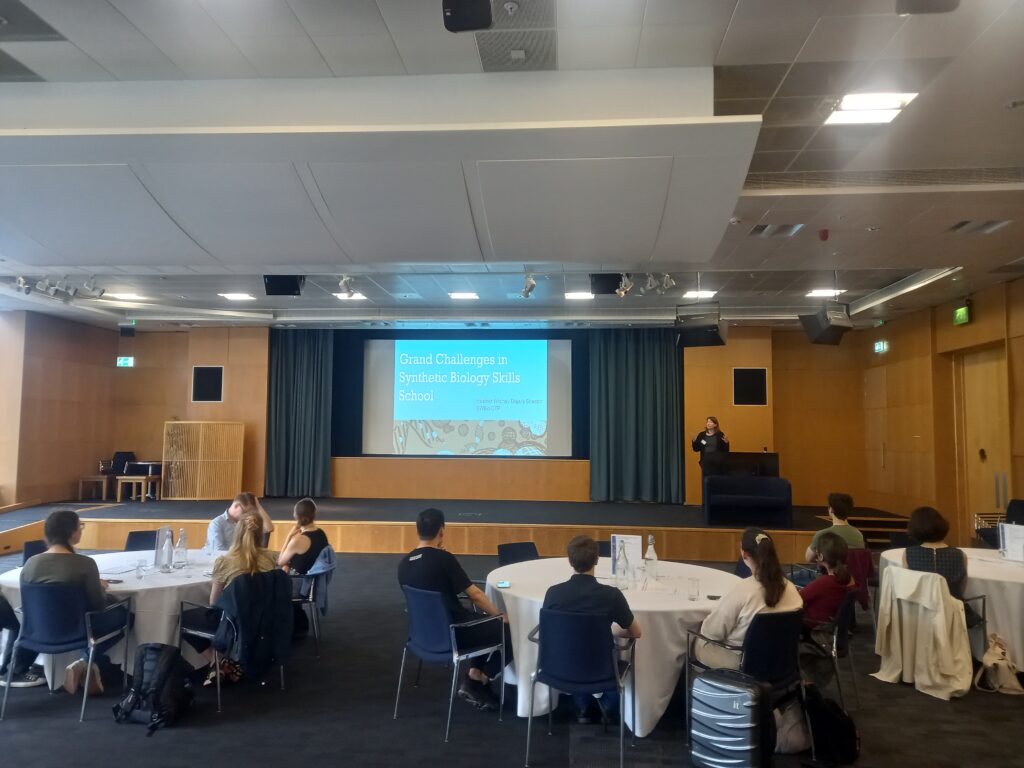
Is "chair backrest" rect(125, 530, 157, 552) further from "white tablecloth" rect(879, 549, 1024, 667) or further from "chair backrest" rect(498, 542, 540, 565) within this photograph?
"white tablecloth" rect(879, 549, 1024, 667)

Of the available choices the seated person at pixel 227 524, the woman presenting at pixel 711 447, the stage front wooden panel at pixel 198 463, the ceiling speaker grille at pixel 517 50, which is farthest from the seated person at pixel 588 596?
the stage front wooden panel at pixel 198 463

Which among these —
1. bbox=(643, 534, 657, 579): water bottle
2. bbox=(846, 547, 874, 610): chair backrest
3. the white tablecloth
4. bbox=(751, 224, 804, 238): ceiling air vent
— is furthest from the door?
bbox=(643, 534, 657, 579): water bottle

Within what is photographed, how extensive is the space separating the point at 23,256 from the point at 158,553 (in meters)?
2.65

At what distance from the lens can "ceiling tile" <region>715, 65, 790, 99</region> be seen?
393 centimetres

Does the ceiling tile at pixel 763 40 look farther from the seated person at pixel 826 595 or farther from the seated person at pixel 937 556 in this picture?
the seated person at pixel 937 556

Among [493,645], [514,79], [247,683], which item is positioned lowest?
[247,683]

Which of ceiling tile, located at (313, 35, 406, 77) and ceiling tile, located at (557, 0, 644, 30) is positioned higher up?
ceiling tile, located at (313, 35, 406, 77)

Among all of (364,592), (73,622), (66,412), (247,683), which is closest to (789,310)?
(364,592)

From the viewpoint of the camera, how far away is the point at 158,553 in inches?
179

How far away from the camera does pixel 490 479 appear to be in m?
12.2

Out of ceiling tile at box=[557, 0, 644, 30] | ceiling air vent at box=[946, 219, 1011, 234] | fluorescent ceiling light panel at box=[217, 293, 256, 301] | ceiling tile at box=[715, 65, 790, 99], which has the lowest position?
ceiling air vent at box=[946, 219, 1011, 234]

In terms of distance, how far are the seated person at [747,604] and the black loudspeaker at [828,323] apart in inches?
242

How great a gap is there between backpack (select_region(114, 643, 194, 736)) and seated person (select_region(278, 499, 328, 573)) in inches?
51.9

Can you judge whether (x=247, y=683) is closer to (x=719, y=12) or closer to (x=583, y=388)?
(x=719, y=12)
